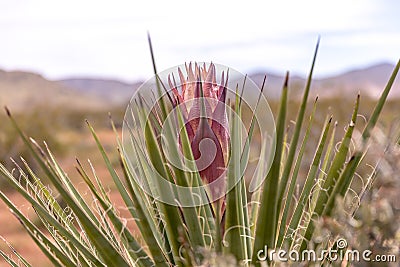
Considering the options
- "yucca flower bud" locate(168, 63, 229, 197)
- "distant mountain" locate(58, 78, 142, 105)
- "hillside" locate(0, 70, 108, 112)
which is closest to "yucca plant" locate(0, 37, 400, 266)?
"yucca flower bud" locate(168, 63, 229, 197)

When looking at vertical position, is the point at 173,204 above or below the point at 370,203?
below

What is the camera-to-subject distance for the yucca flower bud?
1.90 m

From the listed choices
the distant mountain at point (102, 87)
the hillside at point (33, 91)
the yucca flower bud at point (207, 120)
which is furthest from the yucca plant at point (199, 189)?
the distant mountain at point (102, 87)

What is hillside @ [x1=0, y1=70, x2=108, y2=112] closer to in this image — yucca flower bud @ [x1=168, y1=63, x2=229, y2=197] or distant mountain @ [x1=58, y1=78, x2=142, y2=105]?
distant mountain @ [x1=58, y1=78, x2=142, y2=105]

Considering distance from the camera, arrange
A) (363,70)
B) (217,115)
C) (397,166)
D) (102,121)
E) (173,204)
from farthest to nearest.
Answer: (363,70) < (102,121) < (217,115) < (173,204) < (397,166)

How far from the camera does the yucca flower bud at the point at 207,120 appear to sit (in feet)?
6.24

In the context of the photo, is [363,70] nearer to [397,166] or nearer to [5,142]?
[5,142]

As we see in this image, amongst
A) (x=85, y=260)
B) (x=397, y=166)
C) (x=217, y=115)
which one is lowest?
(x=85, y=260)

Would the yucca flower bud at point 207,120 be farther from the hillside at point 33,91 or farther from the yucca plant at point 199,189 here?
the hillside at point 33,91

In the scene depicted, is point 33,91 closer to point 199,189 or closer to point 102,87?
point 102,87

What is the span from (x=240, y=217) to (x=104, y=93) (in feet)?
346

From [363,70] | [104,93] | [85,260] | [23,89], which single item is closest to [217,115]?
[85,260]

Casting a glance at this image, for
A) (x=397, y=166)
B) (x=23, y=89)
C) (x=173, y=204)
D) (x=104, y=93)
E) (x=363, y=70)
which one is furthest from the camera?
(x=104, y=93)

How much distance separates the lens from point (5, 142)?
47.4ft
